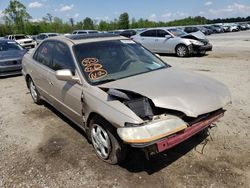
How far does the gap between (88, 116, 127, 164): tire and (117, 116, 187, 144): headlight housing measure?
1.34 ft

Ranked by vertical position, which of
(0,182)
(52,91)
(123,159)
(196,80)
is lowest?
(0,182)

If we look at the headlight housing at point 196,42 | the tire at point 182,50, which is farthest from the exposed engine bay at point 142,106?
the headlight housing at point 196,42

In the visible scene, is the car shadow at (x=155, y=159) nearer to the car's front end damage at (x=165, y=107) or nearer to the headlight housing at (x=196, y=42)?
the car's front end damage at (x=165, y=107)

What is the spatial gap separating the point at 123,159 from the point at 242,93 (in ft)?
13.6

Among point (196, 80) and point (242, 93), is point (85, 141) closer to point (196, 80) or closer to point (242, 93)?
point (196, 80)

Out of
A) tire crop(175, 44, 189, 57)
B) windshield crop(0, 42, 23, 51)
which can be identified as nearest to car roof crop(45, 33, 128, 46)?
windshield crop(0, 42, 23, 51)

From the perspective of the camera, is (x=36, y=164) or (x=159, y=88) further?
(x=36, y=164)

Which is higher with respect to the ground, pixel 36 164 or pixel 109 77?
pixel 109 77

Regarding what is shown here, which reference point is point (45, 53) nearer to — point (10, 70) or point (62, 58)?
point (62, 58)

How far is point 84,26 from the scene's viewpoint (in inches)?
2279

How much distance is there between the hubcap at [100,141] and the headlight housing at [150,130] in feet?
1.93

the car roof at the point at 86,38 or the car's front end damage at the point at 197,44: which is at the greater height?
the car roof at the point at 86,38

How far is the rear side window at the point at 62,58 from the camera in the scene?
3.90 metres

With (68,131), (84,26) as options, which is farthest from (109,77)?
(84,26)
